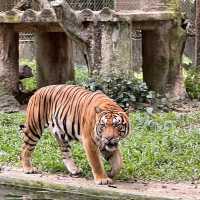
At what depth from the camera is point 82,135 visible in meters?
6.21

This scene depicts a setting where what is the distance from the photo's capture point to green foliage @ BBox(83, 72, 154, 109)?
10328 mm

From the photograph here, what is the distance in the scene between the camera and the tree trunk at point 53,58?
41.4ft

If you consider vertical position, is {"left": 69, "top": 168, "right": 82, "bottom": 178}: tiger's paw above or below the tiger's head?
below

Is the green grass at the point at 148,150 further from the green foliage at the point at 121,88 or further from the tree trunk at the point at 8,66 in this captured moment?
the tree trunk at the point at 8,66

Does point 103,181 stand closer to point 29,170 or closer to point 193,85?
point 29,170

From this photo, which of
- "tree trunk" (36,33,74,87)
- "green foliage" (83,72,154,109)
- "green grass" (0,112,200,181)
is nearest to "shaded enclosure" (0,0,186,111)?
"tree trunk" (36,33,74,87)

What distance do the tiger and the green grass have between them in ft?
0.84

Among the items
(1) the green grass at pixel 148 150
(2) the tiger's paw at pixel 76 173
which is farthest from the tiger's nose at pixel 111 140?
(2) the tiger's paw at pixel 76 173

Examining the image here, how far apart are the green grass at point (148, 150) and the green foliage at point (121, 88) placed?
0.79 metres

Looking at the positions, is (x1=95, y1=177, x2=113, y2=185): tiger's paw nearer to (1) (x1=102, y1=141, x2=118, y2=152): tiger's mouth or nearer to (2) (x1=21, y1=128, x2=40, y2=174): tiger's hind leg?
(1) (x1=102, y1=141, x2=118, y2=152): tiger's mouth

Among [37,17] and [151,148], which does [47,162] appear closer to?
[151,148]

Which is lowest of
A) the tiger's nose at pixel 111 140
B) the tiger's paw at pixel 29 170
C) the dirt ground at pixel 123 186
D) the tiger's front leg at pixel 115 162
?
the tiger's paw at pixel 29 170

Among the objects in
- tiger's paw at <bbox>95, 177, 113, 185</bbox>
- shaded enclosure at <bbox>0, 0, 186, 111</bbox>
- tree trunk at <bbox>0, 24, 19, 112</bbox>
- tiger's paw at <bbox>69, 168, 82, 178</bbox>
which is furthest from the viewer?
tree trunk at <bbox>0, 24, 19, 112</bbox>

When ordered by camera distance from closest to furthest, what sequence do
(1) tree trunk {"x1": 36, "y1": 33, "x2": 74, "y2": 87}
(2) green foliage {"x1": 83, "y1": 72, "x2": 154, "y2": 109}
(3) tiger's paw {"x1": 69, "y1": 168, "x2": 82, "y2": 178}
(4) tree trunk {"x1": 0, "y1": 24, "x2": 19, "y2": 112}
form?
(3) tiger's paw {"x1": 69, "y1": 168, "x2": 82, "y2": 178}
(2) green foliage {"x1": 83, "y1": 72, "x2": 154, "y2": 109}
(4) tree trunk {"x1": 0, "y1": 24, "x2": 19, "y2": 112}
(1) tree trunk {"x1": 36, "y1": 33, "x2": 74, "y2": 87}
